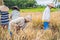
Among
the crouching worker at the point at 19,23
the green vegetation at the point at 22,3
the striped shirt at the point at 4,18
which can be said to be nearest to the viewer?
the crouching worker at the point at 19,23

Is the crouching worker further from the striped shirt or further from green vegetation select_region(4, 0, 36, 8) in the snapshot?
green vegetation select_region(4, 0, 36, 8)

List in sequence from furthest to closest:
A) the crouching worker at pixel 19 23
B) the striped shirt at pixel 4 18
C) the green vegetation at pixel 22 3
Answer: the green vegetation at pixel 22 3, the striped shirt at pixel 4 18, the crouching worker at pixel 19 23

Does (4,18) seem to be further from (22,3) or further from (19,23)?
(22,3)

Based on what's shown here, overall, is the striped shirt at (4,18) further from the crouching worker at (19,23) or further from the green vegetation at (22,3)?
the green vegetation at (22,3)

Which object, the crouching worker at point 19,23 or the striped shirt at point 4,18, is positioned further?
the striped shirt at point 4,18

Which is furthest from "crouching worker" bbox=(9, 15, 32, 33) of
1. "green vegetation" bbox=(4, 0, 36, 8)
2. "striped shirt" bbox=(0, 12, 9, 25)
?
"green vegetation" bbox=(4, 0, 36, 8)

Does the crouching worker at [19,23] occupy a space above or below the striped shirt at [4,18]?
above

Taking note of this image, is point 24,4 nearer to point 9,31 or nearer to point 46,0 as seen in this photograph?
point 46,0

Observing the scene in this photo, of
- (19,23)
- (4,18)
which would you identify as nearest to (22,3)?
(4,18)

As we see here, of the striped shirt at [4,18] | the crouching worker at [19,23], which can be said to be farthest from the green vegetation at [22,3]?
the crouching worker at [19,23]

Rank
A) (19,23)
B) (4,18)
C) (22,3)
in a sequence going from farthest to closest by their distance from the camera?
(22,3)
(4,18)
(19,23)

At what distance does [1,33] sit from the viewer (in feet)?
14.4

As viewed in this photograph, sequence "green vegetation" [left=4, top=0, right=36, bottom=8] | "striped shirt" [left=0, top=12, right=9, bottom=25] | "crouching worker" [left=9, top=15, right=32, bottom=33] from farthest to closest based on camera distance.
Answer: "green vegetation" [left=4, top=0, right=36, bottom=8], "striped shirt" [left=0, top=12, right=9, bottom=25], "crouching worker" [left=9, top=15, right=32, bottom=33]

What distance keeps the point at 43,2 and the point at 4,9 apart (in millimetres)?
2058
